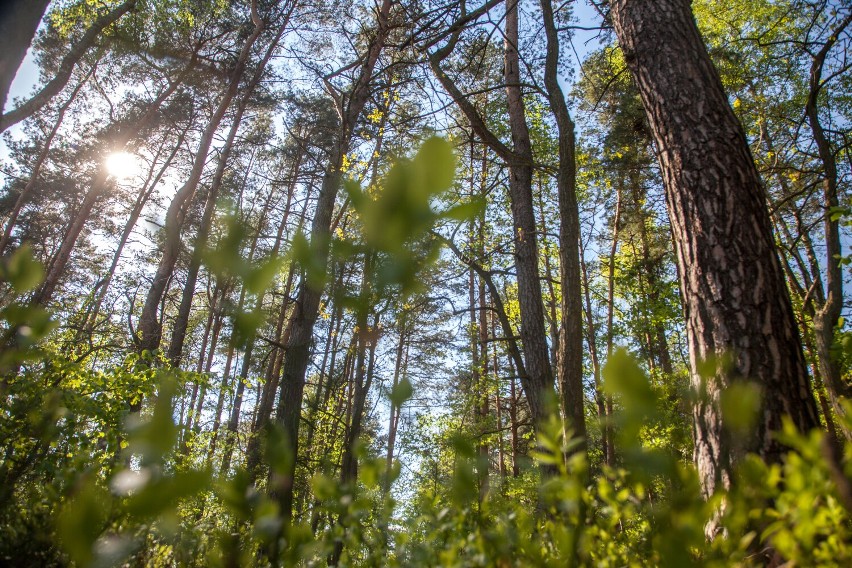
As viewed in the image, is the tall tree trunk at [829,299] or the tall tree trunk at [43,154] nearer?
the tall tree trunk at [829,299]

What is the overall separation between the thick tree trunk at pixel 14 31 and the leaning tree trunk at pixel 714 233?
3.49 m

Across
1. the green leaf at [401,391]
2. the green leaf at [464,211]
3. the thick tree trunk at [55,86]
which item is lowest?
the green leaf at [401,391]

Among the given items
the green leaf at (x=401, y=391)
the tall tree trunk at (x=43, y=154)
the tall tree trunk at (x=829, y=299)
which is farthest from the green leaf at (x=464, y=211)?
the tall tree trunk at (x=43, y=154)

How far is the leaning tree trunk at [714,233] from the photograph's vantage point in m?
1.50

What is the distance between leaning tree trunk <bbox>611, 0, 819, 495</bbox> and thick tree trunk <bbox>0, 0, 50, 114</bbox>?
11.4 ft

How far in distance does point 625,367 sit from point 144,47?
11.5m

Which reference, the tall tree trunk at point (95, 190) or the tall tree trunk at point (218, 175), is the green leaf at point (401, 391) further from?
the tall tree trunk at point (95, 190)

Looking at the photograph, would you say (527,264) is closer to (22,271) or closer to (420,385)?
(420,385)

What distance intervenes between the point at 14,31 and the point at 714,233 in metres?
3.91

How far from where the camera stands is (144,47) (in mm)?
9078

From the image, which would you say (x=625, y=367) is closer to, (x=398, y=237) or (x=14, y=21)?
(x=398, y=237)

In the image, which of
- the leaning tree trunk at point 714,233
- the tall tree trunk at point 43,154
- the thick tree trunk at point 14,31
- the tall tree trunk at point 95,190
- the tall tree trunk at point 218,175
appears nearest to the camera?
the leaning tree trunk at point 714,233

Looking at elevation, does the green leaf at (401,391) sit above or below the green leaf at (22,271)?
below

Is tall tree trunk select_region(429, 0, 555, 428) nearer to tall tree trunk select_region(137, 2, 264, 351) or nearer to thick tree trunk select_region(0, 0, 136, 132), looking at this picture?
tall tree trunk select_region(137, 2, 264, 351)
